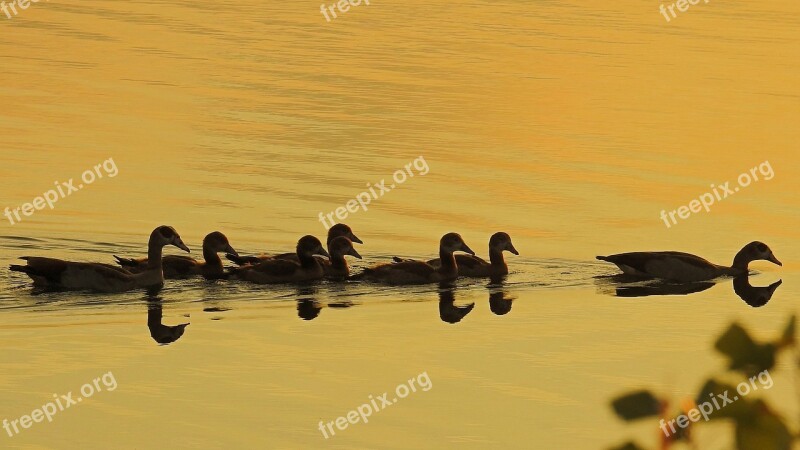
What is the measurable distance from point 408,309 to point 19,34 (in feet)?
77.5

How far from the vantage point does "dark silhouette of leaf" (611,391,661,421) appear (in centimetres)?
292

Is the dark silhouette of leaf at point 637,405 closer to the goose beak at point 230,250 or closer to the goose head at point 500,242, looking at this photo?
the goose beak at point 230,250

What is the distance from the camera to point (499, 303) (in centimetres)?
1762

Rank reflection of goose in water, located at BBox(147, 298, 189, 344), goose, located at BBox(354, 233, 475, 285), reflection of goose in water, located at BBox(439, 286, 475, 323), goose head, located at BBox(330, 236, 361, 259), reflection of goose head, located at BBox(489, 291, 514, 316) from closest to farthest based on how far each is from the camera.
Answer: reflection of goose in water, located at BBox(147, 298, 189, 344), reflection of goose in water, located at BBox(439, 286, 475, 323), reflection of goose head, located at BBox(489, 291, 514, 316), goose, located at BBox(354, 233, 475, 285), goose head, located at BBox(330, 236, 361, 259)

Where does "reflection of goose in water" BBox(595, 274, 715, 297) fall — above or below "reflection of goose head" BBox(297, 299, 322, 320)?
below

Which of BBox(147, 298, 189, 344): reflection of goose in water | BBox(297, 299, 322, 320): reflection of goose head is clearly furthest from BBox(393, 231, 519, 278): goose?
BBox(147, 298, 189, 344): reflection of goose in water

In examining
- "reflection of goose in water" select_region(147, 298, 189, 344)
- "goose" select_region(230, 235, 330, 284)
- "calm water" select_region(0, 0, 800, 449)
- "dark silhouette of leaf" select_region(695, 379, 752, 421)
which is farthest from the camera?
"goose" select_region(230, 235, 330, 284)

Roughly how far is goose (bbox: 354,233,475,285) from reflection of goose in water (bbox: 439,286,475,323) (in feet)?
0.73

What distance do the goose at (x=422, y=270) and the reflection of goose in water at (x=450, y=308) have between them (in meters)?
0.22

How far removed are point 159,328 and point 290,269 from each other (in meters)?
2.76

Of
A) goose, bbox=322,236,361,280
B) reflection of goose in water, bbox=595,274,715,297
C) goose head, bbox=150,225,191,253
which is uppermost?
goose head, bbox=150,225,191,253

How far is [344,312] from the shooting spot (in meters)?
16.6

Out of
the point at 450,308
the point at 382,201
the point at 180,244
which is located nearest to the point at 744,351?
the point at 450,308

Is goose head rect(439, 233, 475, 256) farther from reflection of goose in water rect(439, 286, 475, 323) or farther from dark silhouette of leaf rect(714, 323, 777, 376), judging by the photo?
dark silhouette of leaf rect(714, 323, 777, 376)
